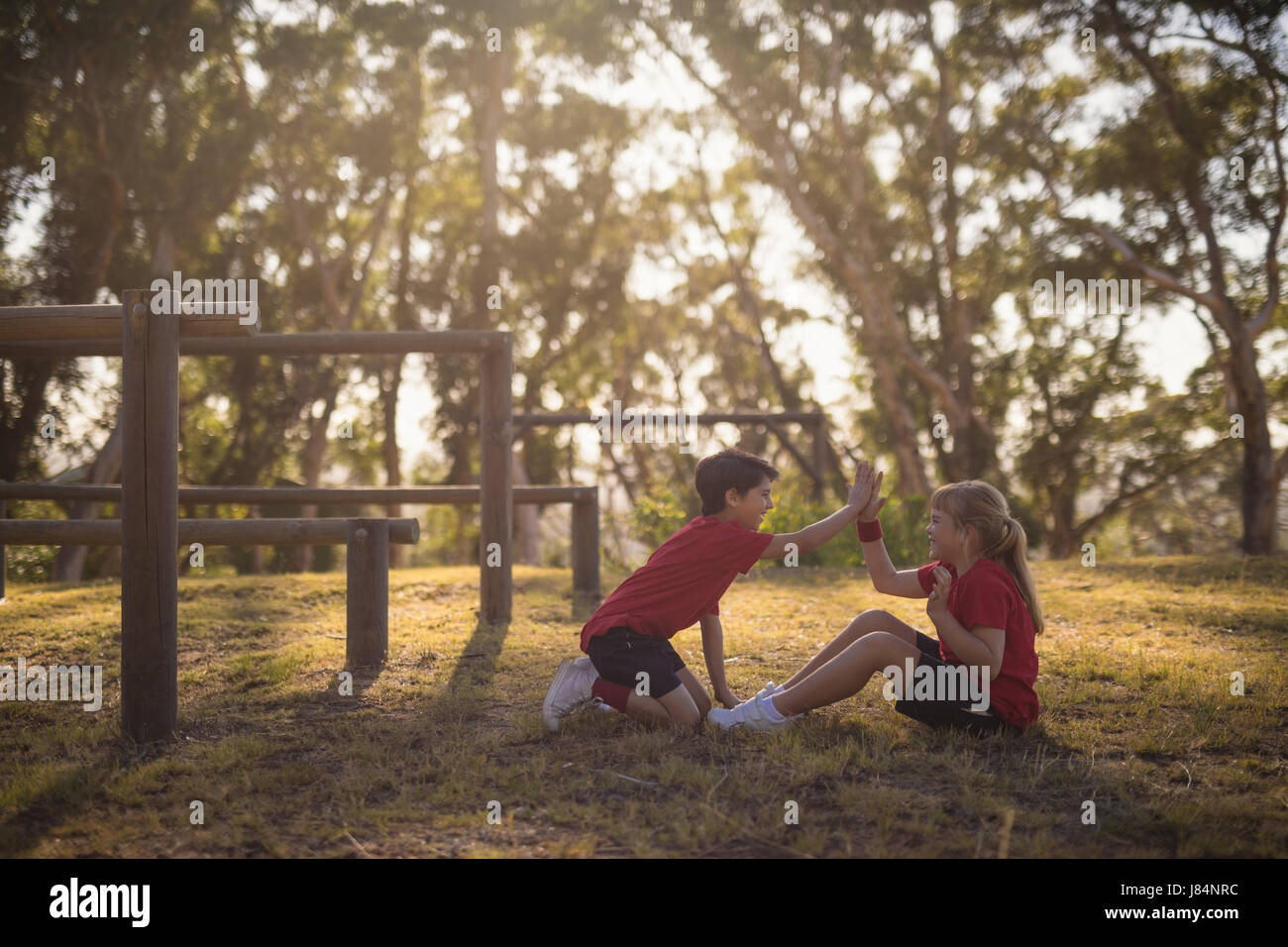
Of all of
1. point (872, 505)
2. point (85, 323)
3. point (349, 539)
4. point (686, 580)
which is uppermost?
point (85, 323)

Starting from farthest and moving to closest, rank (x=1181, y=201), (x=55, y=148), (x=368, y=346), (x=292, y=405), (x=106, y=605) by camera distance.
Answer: (x=292, y=405)
(x=55, y=148)
(x=1181, y=201)
(x=106, y=605)
(x=368, y=346)

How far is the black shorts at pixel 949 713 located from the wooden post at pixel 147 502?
3212 millimetres

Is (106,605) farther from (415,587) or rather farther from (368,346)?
(368,346)

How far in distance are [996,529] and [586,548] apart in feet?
18.1

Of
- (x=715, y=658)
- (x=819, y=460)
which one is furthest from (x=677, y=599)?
(x=819, y=460)

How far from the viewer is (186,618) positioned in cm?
731

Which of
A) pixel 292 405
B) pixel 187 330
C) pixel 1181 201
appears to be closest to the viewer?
pixel 187 330

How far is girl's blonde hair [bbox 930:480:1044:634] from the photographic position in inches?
166

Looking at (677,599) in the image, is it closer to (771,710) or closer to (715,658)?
(715,658)

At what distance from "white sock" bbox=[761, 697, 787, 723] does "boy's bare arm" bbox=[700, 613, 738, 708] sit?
1.09ft

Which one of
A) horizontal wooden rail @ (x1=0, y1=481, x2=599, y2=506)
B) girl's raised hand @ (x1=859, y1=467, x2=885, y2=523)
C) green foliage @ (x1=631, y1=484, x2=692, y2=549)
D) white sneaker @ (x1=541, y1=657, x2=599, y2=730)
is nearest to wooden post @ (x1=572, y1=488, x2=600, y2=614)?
horizontal wooden rail @ (x1=0, y1=481, x2=599, y2=506)

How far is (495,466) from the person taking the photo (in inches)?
291

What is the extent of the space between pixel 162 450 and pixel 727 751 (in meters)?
2.71

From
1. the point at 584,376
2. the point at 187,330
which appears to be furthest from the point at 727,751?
the point at 584,376
